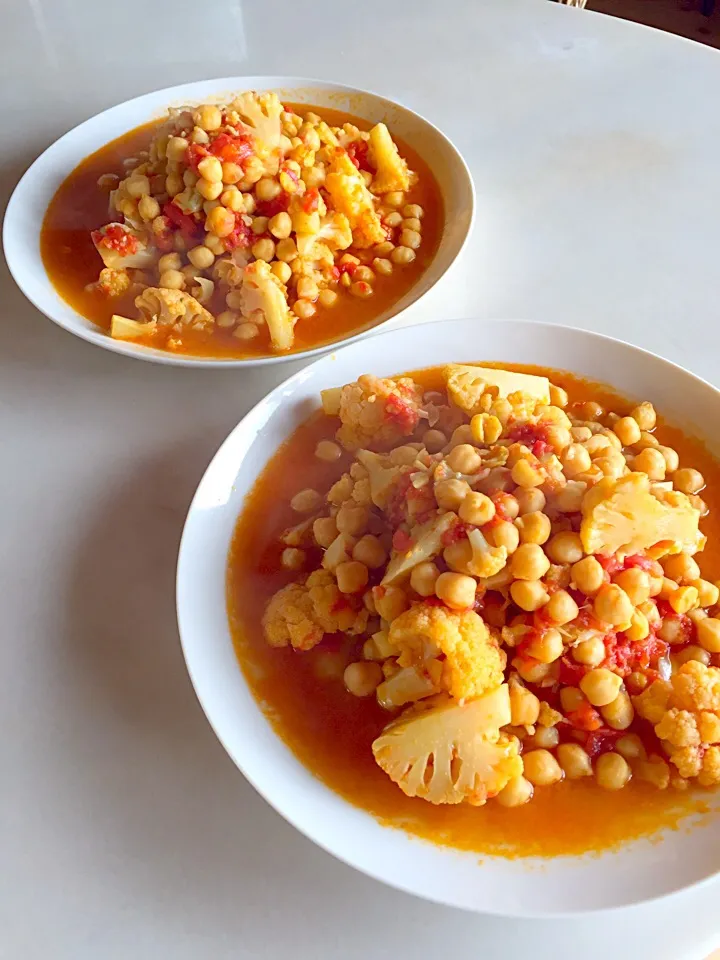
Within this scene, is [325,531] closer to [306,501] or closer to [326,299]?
[306,501]

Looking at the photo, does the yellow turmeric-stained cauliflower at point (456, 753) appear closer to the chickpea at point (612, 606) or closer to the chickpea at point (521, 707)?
the chickpea at point (521, 707)

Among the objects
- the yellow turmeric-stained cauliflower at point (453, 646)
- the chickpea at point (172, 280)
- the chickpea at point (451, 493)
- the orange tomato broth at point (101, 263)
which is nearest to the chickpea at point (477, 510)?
the chickpea at point (451, 493)

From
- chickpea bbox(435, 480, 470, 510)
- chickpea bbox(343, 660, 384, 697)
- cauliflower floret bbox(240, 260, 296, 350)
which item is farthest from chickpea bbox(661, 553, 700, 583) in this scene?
cauliflower floret bbox(240, 260, 296, 350)

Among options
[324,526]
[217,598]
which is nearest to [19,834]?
[217,598]

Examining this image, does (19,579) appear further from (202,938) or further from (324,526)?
Answer: (202,938)

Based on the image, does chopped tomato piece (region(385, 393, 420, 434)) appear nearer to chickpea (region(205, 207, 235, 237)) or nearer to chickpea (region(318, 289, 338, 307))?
chickpea (region(318, 289, 338, 307))

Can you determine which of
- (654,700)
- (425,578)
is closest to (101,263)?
(425,578)
